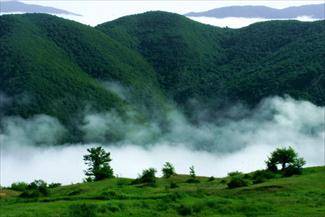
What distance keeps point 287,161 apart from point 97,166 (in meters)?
30.0

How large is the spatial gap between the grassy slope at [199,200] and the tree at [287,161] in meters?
Answer: 1.32

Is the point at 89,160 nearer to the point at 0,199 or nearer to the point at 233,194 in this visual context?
the point at 0,199

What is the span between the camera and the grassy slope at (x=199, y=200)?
47.7m

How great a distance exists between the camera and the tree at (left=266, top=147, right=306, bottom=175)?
67.8 meters

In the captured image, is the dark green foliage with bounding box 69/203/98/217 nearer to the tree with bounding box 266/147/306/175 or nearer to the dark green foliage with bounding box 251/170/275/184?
the dark green foliage with bounding box 251/170/275/184

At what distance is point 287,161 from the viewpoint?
70.0 meters

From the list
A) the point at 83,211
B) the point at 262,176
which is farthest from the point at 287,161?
the point at 83,211

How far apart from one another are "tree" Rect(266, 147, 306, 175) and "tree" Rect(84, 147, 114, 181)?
929 inches

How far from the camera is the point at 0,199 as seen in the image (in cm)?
6612

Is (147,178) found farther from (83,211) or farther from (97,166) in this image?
(83,211)

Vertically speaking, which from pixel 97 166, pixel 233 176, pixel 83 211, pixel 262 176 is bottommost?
pixel 83 211

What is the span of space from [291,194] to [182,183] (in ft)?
64.8

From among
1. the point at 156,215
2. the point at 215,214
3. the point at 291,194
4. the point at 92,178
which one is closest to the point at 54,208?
the point at 156,215

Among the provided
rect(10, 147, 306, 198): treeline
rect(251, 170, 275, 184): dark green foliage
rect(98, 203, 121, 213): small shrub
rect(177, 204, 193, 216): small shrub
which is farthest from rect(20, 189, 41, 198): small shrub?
rect(251, 170, 275, 184): dark green foliage
